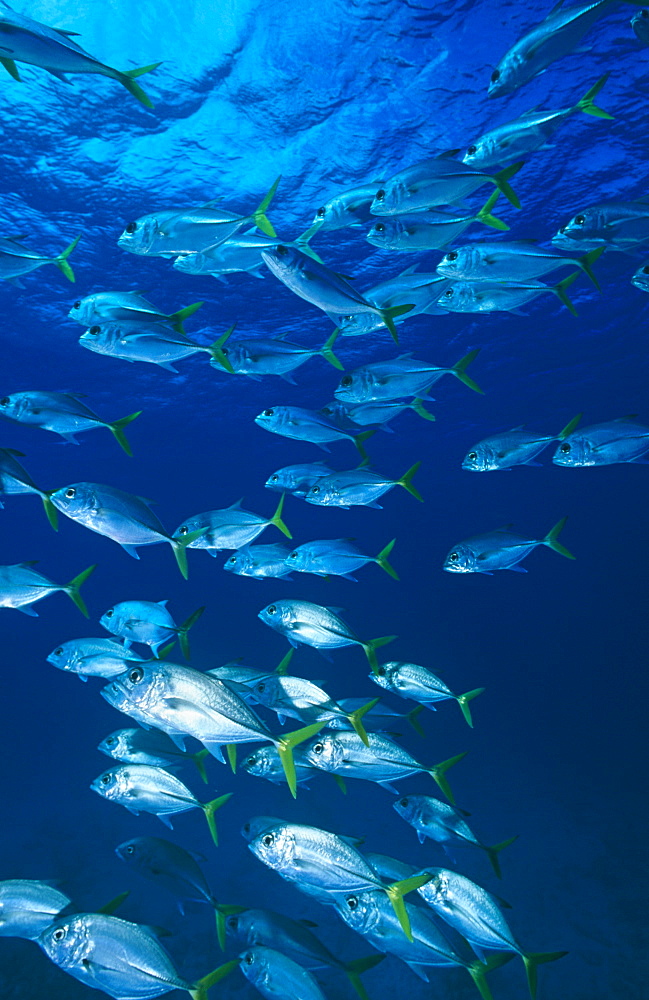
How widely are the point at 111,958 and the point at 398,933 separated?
67.4 inches

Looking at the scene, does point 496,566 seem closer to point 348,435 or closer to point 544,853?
point 348,435

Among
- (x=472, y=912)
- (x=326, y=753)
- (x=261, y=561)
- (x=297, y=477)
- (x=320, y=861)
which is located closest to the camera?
(x=320, y=861)

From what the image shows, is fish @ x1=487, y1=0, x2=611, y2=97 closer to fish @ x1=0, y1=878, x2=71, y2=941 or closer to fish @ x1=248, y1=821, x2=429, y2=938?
fish @ x1=248, y1=821, x2=429, y2=938

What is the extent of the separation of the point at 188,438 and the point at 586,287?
20.2m

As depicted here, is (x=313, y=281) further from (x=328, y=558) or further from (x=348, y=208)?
(x=328, y=558)

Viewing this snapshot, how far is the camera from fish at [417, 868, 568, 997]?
3650mm

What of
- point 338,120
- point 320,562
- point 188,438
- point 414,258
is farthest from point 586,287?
point 188,438

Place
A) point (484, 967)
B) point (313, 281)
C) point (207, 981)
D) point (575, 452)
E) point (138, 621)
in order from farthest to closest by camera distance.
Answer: point (138, 621) < point (575, 452) < point (313, 281) < point (484, 967) < point (207, 981)

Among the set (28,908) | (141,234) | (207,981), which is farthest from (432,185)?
(28,908)

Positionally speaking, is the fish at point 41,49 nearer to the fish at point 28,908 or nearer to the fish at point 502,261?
the fish at point 502,261

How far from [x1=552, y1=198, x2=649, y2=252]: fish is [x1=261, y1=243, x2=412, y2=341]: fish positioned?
198 cm

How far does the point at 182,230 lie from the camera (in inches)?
174

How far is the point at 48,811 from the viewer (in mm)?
14992

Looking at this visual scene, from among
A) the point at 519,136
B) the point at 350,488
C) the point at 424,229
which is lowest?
the point at 350,488
